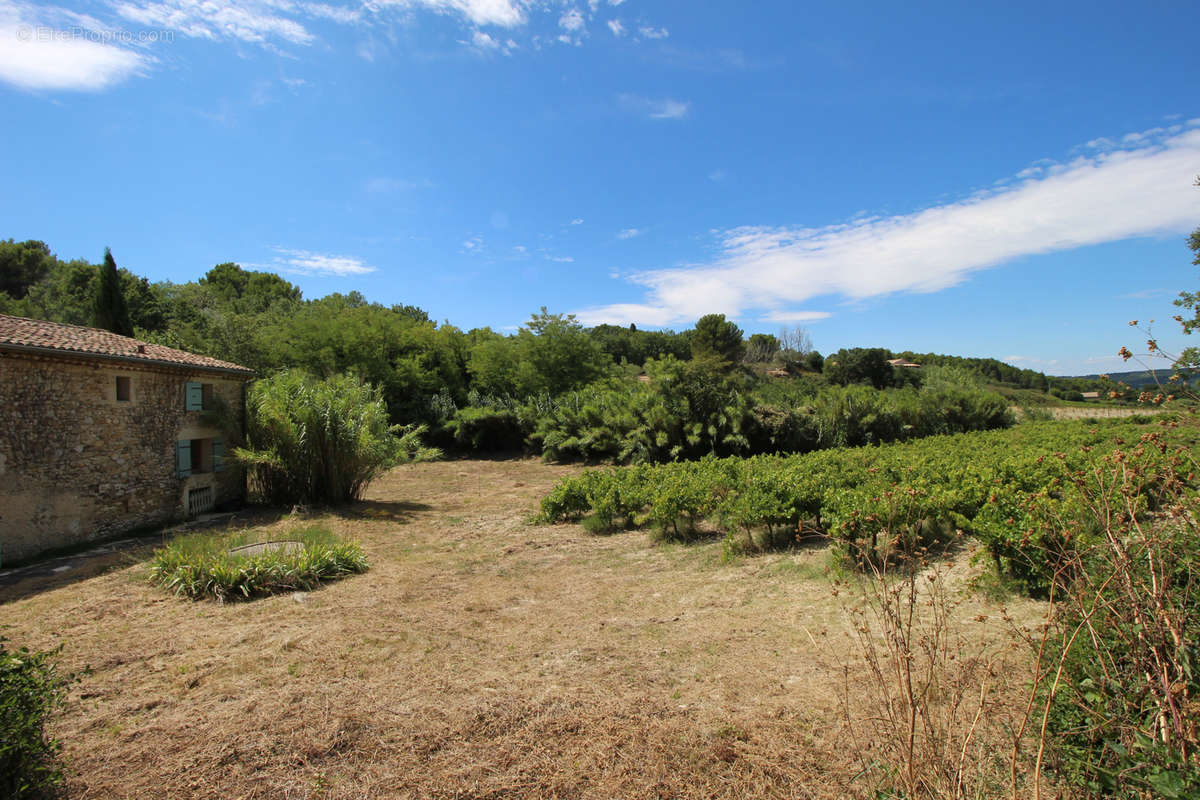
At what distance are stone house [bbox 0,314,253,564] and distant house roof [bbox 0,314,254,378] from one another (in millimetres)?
31

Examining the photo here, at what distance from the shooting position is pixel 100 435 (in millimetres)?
9750

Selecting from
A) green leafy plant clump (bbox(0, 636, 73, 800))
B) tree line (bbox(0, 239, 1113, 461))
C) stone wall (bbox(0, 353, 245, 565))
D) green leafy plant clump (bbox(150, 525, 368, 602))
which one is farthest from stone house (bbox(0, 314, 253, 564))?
tree line (bbox(0, 239, 1113, 461))

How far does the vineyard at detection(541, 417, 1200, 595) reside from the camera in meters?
3.90

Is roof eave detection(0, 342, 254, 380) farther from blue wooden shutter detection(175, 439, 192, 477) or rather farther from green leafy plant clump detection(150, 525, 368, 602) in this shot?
green leafy plant clump detection(150, 525, 368, 602)

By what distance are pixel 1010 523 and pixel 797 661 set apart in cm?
208

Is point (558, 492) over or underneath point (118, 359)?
underneath

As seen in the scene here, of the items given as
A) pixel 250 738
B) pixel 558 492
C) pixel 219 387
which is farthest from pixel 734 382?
pixel 250 738

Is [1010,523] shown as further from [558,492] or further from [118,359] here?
[118,359]

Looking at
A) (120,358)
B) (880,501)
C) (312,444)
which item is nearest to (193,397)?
(120,358)

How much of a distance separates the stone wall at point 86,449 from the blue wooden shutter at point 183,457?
0.22 feet

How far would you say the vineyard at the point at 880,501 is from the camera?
3.90 meters

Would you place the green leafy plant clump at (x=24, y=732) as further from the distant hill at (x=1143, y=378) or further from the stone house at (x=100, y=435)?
the stone house at (x=100, y=435)

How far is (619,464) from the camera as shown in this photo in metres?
19.1

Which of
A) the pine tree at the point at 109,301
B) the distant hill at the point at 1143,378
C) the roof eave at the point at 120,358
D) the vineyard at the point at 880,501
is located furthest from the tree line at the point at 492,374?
the distant hill at the point at 1143,378
